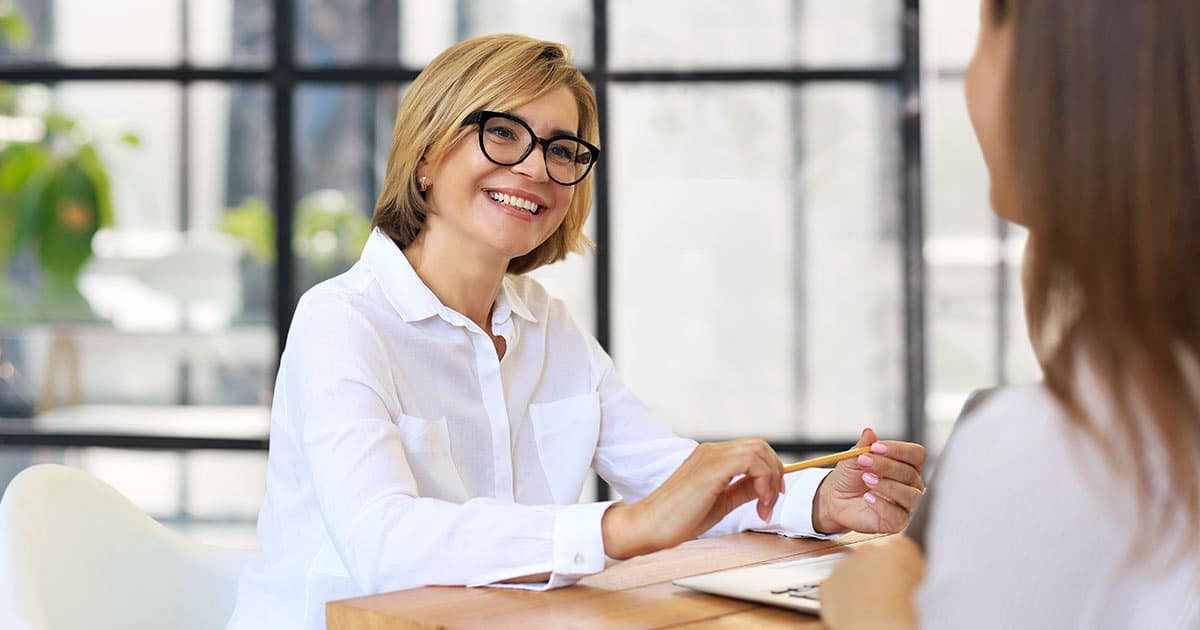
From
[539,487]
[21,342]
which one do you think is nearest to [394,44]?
[21,342]

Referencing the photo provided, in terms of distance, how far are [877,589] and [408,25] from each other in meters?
3.41

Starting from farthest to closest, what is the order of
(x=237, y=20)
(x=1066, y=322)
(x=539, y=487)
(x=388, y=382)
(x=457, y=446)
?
(x=237, y=20)
(x=539, y=487)
(x=457, y=446)
(x=388, y=382)
(x=1066, y=322)

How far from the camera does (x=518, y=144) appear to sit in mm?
1849

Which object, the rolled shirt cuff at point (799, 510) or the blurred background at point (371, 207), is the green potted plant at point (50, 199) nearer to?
the blurred background at point (371, 207)

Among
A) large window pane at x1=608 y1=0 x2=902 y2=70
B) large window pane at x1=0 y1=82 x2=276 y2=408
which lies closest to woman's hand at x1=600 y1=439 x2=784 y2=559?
large window pane at x1=608 y1=0 x2=902 y2=70

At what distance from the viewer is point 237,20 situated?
3.99 metres

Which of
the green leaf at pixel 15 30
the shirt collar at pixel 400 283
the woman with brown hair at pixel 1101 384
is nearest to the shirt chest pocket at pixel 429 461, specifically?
the shirt collar at pixel 400 283

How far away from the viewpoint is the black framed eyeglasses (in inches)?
71.4

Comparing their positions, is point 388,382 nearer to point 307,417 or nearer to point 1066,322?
point 307,417

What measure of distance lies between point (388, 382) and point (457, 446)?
0.19 meters

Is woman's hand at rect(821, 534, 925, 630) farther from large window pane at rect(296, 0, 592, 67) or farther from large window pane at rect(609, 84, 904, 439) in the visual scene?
large window pane at rect(296, 0, 592, 67)

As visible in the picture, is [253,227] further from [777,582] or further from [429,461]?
[777,582]

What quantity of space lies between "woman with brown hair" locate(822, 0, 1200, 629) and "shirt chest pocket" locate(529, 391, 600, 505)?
3.69 feet

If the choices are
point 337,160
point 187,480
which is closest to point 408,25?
point 337,160
